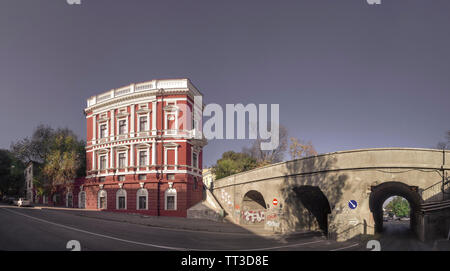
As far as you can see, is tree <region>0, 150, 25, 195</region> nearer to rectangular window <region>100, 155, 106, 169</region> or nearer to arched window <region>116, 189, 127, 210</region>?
rectangular window <region>100, 155, 106, 169</region>

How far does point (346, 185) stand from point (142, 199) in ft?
74.2

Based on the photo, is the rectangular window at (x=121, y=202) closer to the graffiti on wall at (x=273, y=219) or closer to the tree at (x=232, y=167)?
the tree at (x=232, y=167)

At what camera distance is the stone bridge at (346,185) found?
16.8 metres

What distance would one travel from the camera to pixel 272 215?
23312 millimetres

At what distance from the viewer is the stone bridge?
1681cm

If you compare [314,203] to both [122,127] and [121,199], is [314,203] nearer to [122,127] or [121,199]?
[121,199]

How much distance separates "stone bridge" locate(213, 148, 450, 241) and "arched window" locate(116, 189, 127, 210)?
1681cm

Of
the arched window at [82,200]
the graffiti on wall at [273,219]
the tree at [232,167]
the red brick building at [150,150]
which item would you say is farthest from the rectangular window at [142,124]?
the graffiti on wall at [273,219]

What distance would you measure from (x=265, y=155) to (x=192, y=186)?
63.2ft

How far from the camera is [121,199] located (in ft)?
106

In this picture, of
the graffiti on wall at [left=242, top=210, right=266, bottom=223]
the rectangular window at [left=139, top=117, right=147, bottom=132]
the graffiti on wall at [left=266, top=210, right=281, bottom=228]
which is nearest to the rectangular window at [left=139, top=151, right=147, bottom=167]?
the rectangular window at [left=139, top=117, right=147, bottom=132]
